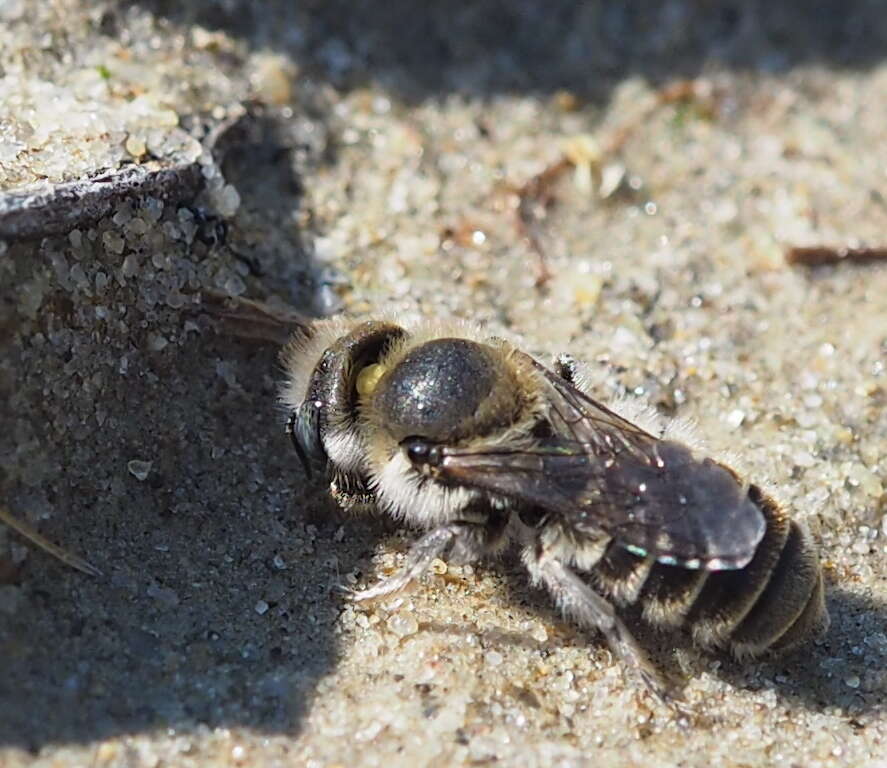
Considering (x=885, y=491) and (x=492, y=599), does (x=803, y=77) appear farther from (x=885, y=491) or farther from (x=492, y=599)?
(x=492, y=599)

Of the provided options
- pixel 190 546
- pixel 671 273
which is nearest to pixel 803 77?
pixel 671 273

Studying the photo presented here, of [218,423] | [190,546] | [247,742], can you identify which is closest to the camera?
[247,742]

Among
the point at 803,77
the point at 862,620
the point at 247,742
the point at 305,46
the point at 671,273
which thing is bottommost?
the point at 247,742

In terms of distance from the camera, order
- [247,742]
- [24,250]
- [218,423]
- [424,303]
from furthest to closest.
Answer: [424,303]
[218,423]
[24,250]
[247,742]

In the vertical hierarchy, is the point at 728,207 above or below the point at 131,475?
above

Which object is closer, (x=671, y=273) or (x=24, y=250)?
(x=24, y=250)

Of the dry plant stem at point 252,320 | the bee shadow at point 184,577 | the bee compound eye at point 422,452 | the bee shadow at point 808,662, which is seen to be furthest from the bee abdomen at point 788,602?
the dry plant stem at point 252,320

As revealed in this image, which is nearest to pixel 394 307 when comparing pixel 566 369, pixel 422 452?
pixel 566 369

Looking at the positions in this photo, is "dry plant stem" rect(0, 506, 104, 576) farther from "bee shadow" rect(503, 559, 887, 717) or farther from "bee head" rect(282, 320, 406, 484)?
"bee shadow" rect(503, 559, 887, 717)
